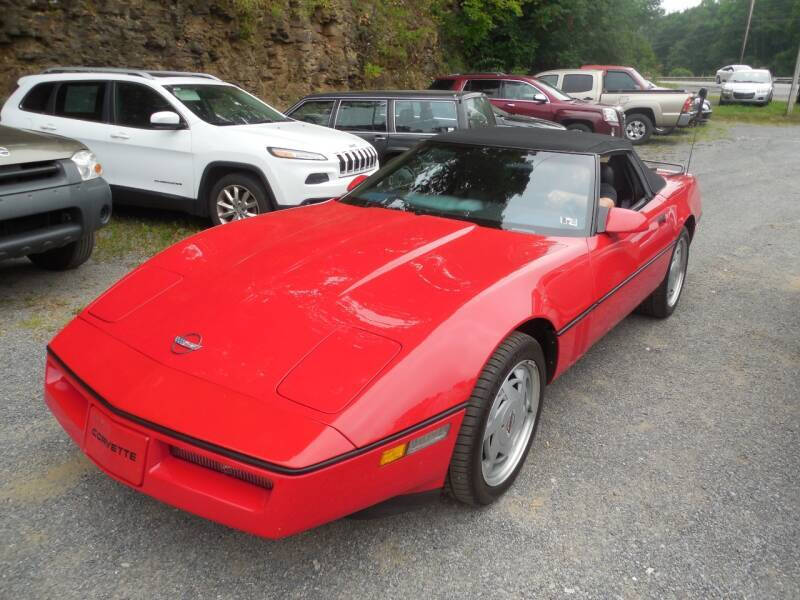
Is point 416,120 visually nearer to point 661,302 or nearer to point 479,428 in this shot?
point 661,302

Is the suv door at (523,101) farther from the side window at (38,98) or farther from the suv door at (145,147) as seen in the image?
the side window at (38,98)

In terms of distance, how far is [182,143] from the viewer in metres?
6.55

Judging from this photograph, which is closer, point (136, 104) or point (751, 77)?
point (136, 104)

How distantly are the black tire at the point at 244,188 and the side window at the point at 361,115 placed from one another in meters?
2.73

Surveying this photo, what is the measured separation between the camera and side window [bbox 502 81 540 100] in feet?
47.6

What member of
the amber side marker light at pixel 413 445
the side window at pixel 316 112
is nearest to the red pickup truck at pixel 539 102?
the side window at pixel 316 112

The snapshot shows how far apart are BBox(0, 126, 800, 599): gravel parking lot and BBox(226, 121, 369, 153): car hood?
294cm

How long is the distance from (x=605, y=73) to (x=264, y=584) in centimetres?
1749

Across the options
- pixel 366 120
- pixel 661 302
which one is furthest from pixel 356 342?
pixel 366 120

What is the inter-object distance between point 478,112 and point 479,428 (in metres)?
7.26

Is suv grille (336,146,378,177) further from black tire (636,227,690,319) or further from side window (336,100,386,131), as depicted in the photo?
black tire (636,227,690,319)

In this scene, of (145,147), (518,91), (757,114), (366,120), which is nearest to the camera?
(145,147)

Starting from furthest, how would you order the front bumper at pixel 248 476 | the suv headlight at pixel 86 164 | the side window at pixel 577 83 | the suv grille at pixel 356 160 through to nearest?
the side window at pixel 577 83 < the suv grille at pixel 356 160 < the suv headlight at pixel 86 164 < the front bumper at pixel 248 476

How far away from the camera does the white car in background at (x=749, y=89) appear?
2597cm
